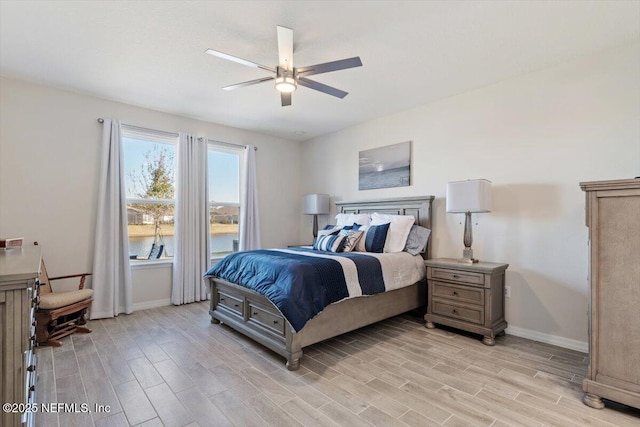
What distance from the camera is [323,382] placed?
223 centimetres

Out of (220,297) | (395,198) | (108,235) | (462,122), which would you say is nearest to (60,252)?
(108,235)

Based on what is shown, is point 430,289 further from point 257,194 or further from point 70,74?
point 70,74

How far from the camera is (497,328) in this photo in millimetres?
2969

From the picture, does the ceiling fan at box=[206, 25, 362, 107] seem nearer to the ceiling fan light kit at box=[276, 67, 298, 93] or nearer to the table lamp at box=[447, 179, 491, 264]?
the ceiling fan light kit at box=[276, 67, 298, 93]

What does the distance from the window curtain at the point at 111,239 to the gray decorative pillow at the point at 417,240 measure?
11.6 feet

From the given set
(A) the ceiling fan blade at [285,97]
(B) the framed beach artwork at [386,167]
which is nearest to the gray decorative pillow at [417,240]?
(B) the framed beach artwork at [386,167]

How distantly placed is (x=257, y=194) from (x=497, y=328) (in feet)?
12.6

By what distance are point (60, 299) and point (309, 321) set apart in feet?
7.98

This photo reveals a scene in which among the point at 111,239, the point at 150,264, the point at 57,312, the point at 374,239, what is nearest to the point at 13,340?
the point at 57,312

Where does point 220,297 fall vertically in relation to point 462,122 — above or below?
below

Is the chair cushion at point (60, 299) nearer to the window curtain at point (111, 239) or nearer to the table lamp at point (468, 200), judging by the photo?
the window curtain at point (111, 239)

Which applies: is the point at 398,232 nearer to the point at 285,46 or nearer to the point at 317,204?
the point at 317,204

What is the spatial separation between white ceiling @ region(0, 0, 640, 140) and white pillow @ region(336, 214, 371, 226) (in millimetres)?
1545

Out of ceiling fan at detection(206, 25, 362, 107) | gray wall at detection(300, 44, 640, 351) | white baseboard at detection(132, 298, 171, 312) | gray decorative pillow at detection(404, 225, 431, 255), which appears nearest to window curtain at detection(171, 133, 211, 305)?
white baseboard at detection(132, 298, 171, 312)
